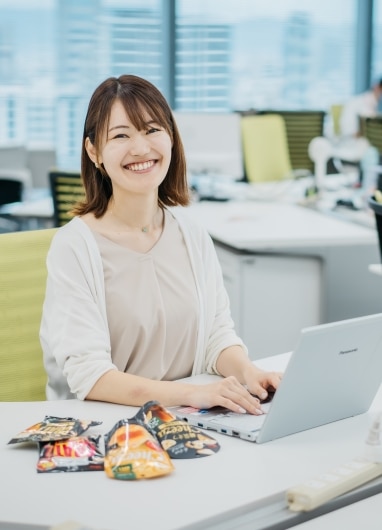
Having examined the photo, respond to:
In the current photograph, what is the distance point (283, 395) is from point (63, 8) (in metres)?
7.10

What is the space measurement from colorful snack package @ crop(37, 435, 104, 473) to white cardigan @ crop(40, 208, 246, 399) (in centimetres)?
30

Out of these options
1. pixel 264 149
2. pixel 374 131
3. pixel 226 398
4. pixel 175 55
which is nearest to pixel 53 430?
pixel 226 398

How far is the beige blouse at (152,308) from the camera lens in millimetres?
2053

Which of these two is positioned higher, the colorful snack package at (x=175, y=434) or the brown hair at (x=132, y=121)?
the brown hair at (x=132, y=121)

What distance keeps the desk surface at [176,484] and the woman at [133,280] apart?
22 cm

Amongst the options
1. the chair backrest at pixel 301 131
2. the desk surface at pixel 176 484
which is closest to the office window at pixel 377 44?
the chair backrest at pixel 301 131

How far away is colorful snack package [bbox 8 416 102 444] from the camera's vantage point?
5.17 feet

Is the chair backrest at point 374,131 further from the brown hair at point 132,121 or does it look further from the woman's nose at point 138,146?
the woman's nose at point 138,146

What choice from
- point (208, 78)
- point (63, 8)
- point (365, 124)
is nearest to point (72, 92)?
point (63, 8)

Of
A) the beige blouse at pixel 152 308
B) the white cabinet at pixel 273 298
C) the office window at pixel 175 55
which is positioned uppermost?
the office window at pixel 175 55

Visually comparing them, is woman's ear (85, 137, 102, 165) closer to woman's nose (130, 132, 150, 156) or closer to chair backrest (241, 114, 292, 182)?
woman's nose (130, 132, 150, 156)

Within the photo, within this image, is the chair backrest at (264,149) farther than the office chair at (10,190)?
Yes

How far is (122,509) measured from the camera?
137cm

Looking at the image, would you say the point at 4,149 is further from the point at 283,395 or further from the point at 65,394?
the point at 283,395
